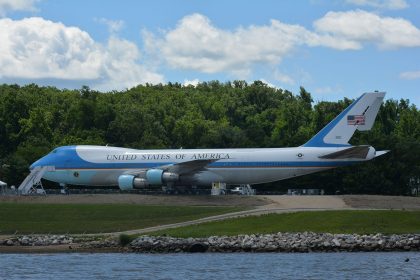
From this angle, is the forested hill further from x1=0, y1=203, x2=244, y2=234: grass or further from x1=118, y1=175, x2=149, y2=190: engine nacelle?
x1=0, y1=203, x2=244, y2=234: grass

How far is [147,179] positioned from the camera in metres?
72.2

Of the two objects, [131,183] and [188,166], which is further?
[131,183]

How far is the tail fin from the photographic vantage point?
71312mm

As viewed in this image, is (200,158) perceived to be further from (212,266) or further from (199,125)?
(199,125)

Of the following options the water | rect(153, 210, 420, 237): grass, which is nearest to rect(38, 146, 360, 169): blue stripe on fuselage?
rect(153, 210, 420, 237): grass

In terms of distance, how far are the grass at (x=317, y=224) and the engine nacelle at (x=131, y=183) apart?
58.9 ft

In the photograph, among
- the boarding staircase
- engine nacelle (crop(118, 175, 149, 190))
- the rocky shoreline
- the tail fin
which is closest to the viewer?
the rocky shoreline

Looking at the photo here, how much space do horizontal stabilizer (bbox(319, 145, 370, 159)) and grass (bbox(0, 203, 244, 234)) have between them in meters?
11.0

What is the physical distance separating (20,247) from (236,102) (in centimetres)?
9922

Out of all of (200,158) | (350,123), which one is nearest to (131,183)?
(200,158)

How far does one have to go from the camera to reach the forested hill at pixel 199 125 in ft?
265

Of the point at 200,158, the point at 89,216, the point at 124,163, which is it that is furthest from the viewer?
the point at 124,163

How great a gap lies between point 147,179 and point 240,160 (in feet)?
22.8

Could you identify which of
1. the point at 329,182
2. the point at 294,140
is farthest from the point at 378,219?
the point at 294,140
